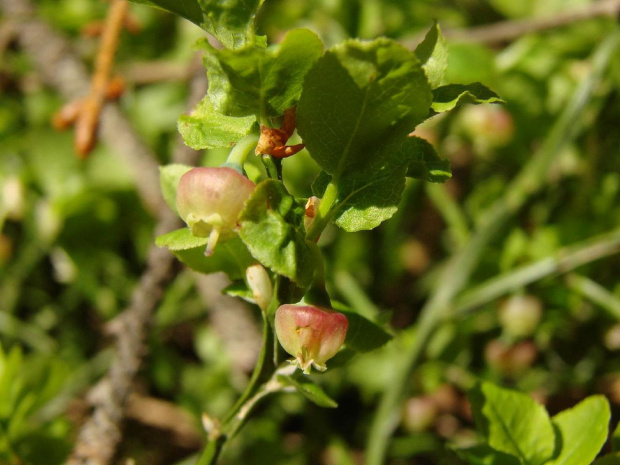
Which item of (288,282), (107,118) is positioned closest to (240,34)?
(288,282)

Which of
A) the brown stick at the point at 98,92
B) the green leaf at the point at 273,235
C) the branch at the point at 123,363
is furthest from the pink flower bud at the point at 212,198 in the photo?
the brown stick at the point at 98,92

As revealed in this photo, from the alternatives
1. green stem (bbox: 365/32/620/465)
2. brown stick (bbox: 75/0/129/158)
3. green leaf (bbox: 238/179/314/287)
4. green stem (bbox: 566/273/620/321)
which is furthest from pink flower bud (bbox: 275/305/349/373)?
brown stick (bbox: 75/0/129/158)

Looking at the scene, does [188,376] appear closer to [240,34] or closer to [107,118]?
[107,118]

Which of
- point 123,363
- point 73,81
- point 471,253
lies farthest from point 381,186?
point 73,81

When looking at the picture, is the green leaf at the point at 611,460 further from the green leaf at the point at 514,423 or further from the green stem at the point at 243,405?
the green stem at the point at 243,405

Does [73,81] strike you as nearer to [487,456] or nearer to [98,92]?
[98,92]

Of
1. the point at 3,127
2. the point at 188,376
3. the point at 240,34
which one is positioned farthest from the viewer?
the point at 3,127

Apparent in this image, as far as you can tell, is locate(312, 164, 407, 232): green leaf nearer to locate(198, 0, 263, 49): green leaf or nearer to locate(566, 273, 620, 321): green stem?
locate(198, 0, 263, 49): green leaf
